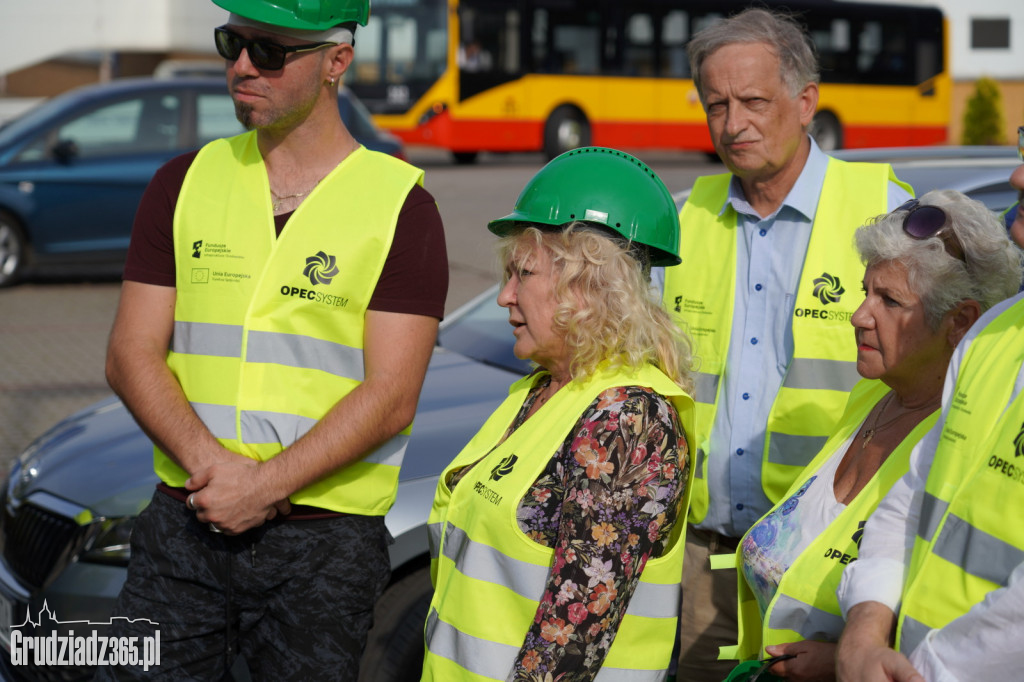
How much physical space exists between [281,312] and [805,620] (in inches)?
52.3

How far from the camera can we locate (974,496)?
1733 millimetres

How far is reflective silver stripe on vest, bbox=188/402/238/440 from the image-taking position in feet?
8.84

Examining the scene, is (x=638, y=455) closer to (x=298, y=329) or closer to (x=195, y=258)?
(x=298, y=329)

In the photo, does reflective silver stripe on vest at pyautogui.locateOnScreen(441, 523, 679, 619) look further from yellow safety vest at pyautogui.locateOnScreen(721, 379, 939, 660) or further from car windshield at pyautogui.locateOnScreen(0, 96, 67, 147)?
car windshield at pyautogui.locateOnScreen(0, 96, 67, 147)

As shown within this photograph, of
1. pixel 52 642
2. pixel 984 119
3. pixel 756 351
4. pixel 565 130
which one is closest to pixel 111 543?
pixel 52 642

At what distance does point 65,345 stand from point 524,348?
7.70 meters

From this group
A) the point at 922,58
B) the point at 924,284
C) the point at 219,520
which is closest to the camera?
the point at 924,284

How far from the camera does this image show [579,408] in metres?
2.17

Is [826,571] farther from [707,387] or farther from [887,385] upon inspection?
[707,387]

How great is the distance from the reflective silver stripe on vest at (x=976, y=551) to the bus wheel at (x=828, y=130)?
2278 centimetres

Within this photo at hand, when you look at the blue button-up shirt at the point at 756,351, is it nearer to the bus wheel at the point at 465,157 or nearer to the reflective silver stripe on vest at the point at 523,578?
the reflective silver stripe on vest at the point at 523,578

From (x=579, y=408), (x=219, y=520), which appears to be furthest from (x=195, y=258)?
(x=579, y=408)

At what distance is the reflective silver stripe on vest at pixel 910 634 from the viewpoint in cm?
179

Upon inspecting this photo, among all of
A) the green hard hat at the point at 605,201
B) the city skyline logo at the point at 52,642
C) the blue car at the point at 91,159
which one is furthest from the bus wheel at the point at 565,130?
the green hard hat at the point at 605,201
